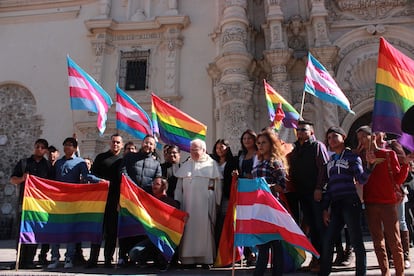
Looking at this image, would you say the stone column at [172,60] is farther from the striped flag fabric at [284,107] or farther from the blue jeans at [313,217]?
the blue jeans at [313,217]

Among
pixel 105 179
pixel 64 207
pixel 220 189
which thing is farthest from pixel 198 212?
pixel 64 207

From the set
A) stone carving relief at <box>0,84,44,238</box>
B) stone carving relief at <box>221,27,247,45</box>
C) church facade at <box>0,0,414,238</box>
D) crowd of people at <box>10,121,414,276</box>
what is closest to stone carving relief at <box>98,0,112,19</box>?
church facade at <box>0,0,414,238</box>

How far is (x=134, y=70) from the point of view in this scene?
12906mm

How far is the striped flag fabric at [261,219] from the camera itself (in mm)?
3922

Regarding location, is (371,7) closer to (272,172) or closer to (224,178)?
(224,178)

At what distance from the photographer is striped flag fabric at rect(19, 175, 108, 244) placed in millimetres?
5078

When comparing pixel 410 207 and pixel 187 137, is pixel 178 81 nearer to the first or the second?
pixel 187 137

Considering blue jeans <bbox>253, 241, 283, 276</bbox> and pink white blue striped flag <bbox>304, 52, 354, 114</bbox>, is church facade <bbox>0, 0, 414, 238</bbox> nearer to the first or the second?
pink white blue striped flag <bbox>304, 52, 354, 114</bbox>

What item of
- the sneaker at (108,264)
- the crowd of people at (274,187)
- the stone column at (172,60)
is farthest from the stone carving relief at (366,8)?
the sneaker at (108,264)

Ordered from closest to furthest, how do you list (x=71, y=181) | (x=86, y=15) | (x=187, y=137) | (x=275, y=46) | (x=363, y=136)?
(x=363, y=136) < (x=71, y=181) < (x=187, y=137) < (x=275, y=46) < (x=86, y=15)

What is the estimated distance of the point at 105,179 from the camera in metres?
5.54

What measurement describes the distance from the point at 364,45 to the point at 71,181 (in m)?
8.78

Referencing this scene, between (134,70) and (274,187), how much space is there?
31.7 feet

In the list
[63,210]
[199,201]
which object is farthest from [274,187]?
[63,210]
